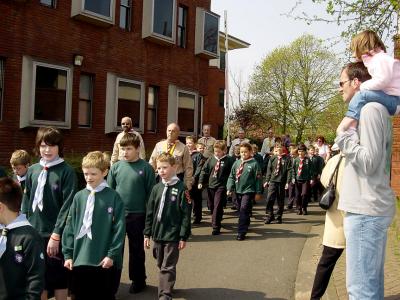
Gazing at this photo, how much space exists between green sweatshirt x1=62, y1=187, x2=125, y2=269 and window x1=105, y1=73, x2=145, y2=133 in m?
12.2

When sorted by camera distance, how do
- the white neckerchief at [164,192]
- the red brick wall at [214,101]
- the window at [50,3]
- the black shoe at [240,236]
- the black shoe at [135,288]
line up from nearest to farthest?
the white neckerchief at [164,192] → the black shoe at [135,288] → the black shoe at [240,236] → the window at [50,3] → the red brick wall at [214,101]

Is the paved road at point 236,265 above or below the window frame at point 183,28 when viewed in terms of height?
below

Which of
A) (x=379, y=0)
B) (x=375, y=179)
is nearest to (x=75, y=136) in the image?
(x=379, y=0)

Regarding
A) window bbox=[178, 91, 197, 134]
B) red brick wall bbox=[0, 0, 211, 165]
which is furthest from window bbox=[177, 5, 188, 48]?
window bbox=[178, 91, 197, 134]

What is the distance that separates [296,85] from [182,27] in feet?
82.3

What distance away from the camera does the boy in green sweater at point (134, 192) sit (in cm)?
552

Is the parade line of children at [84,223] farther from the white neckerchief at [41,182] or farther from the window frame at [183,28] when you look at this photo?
the window frame at [183,28]

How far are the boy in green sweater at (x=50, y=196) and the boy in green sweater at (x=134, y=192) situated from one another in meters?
1.10

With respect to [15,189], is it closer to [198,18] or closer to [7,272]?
[7,272]

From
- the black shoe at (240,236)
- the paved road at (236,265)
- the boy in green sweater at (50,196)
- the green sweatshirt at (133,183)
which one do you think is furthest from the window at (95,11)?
the boy in green sweater at (50,196)

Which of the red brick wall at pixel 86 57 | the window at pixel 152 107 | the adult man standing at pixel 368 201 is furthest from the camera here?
the window at pixel 152 107

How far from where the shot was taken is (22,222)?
3.05 meters

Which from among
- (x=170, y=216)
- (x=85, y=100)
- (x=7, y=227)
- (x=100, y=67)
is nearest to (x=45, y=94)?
(x=85, y=100)

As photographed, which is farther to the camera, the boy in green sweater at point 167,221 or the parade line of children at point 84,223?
the boy in green sweater at point 167,221
